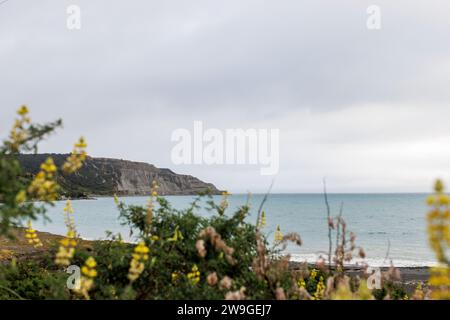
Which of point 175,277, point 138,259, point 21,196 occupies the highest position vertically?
point 21,196

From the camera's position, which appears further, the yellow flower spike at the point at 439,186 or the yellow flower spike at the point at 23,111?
the yellow flower spike at the point at 23,111

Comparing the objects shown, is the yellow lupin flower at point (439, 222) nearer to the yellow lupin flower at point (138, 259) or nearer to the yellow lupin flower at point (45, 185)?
the yellow lupin flower at point (138, 259)

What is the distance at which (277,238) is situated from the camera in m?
5.71

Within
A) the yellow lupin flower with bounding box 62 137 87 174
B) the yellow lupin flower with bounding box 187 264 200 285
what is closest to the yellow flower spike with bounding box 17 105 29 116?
the yellow lupin flower with bounding box 62 137 87 174

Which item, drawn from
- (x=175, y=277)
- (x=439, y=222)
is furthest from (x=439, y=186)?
(x=175, y=277)

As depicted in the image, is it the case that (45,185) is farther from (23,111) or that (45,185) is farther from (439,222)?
(439,222)

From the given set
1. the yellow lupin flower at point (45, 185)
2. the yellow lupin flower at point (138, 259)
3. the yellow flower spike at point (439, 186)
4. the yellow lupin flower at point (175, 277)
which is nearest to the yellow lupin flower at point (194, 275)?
the yellow lupin flower at point (175, 277)

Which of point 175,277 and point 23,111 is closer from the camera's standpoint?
point 23,111

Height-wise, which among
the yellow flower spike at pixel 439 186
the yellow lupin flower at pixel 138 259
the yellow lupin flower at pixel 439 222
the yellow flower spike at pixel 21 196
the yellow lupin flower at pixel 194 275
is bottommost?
the yellow lupin flower at pixel 194 275

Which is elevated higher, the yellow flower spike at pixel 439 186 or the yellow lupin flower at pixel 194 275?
the yellow flower spike at pixel 439 186

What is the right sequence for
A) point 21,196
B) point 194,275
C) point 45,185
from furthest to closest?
point 194,275 → point 45,185 → point 21,196

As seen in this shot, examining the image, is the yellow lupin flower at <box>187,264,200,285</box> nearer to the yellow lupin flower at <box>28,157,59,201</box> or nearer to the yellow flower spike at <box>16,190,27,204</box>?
the yellow lupin flower at <box>28,157,59,201</box>
